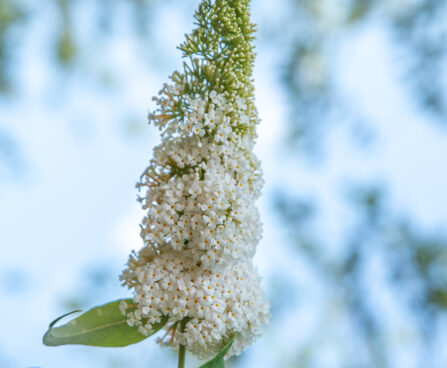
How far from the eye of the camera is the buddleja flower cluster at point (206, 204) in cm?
73

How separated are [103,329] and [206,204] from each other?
0.25 meters

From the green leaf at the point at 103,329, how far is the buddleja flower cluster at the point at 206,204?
3 cm

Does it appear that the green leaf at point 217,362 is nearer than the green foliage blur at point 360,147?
Yes

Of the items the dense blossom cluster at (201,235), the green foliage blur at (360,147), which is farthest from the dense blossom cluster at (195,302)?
the green foliage blur at (360,147)

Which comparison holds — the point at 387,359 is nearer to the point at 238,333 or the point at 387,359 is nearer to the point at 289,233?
the point at 289,233

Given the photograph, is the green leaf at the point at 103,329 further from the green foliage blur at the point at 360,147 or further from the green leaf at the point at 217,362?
the green foliage blur at the point at 360,147

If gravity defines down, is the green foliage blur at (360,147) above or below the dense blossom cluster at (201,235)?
above

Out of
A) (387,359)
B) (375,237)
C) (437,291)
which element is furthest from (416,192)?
(387,359)

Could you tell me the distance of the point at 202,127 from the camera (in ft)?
2.51

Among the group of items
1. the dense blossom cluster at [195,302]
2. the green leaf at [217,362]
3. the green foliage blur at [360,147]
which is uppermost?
the green foliage blur at [360,147]

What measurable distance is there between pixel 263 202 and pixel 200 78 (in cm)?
245

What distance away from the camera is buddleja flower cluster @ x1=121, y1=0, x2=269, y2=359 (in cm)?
73

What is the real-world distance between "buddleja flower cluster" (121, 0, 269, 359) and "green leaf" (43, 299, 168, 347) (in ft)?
0.10

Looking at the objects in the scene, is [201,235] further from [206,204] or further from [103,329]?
[103,329]
